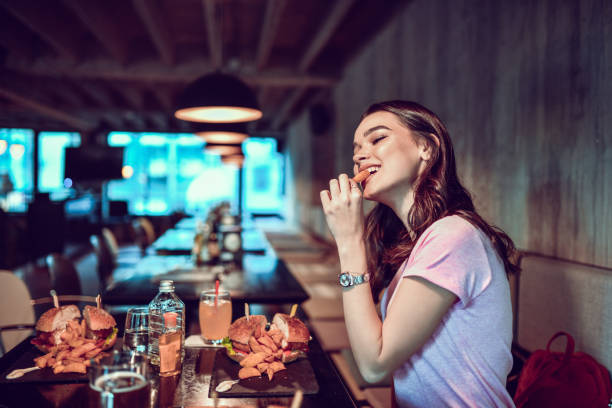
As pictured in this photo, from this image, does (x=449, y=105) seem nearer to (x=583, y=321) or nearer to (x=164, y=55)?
(x=583, y=321)

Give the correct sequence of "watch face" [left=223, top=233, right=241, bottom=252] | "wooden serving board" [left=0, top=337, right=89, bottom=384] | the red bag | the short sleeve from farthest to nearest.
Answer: "watch face" [left=223, top=233, right=241, bottom=252]
the red bag
"wooden serving board" [left=0, top=337, right=89, bottom=384]
the short sleeve

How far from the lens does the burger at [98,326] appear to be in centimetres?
133

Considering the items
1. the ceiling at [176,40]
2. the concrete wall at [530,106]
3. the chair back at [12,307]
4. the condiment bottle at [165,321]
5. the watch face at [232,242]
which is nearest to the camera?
the condiment bottle at [165,321]

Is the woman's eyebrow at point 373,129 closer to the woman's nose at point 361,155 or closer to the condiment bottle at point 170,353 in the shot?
the woman's nose at point 361,155

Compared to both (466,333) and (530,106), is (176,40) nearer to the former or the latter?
(530,106)

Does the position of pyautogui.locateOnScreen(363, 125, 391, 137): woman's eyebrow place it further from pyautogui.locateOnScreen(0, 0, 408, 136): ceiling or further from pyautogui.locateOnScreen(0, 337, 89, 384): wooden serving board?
pyautogui.locateOnScreen(0, 0, 408, 136): ceiling

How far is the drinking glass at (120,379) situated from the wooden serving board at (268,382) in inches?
9.7

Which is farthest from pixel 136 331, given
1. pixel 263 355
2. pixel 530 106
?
pixel 530 106

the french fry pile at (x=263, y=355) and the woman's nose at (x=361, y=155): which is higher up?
the woman's nose at (x=361, y=155)

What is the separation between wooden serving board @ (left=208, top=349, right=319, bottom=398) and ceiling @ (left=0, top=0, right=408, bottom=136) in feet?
10.9

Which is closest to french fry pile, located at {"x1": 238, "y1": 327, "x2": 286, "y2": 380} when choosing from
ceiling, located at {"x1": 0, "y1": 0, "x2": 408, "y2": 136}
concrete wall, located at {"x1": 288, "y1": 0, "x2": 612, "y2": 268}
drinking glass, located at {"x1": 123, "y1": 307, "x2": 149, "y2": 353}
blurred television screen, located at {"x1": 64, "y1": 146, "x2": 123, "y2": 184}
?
drinking glass, located at {"x1": 123, "y1": 307, "x2": 149, "y2": 353}

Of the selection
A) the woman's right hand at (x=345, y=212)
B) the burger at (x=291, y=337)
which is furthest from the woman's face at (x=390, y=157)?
the burger at (x=291, y=337)

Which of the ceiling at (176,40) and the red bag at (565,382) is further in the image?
the ceiling at (176,40)

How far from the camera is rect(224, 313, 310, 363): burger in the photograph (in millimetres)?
1278
